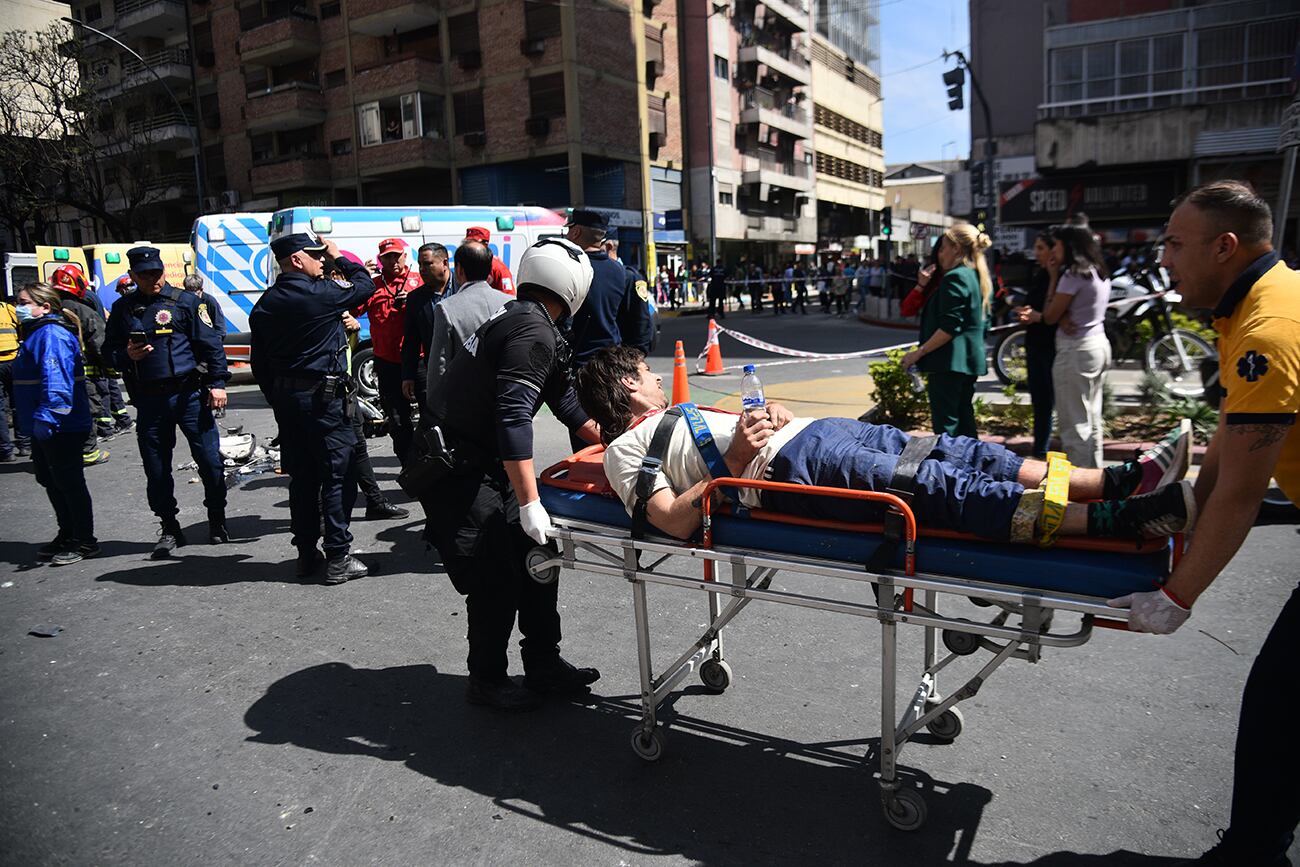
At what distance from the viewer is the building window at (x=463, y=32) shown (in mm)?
34000

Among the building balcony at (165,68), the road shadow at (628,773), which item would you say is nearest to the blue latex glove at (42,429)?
the road shadow at (628,773)

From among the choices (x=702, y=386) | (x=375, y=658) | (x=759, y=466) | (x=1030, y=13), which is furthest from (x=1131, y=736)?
(x=1030, y=13)

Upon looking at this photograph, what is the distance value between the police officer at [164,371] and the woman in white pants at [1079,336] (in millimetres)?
5931

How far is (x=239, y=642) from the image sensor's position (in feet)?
14.8

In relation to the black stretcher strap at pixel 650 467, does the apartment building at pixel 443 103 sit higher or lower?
higher

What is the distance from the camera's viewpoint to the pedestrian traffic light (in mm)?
20031

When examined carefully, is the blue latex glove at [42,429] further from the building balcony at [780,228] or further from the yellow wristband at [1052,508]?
the building balcony at [780,228]

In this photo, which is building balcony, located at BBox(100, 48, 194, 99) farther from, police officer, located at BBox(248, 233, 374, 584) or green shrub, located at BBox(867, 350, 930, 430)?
green shrub, located at BBox(867, 350, 930, 430)

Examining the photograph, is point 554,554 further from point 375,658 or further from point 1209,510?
point 1209,510

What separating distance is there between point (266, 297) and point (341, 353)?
1.84 ft

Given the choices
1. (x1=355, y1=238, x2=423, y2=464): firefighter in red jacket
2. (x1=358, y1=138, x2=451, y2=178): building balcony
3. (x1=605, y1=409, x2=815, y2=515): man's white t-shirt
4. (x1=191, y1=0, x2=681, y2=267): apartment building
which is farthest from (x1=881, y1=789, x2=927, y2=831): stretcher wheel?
(x1=358, y1=138, x2=451, y2=178): building balcony

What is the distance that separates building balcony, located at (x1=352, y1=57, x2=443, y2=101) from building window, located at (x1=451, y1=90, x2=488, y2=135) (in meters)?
0.86

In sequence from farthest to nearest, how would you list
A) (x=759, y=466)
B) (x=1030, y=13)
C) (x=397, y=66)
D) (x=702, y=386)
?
1. (x=397, y=66)
2. (x=1030, y=13)
3. (x=702, y=386)
4. (x=759, y=466)

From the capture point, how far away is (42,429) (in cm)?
570
